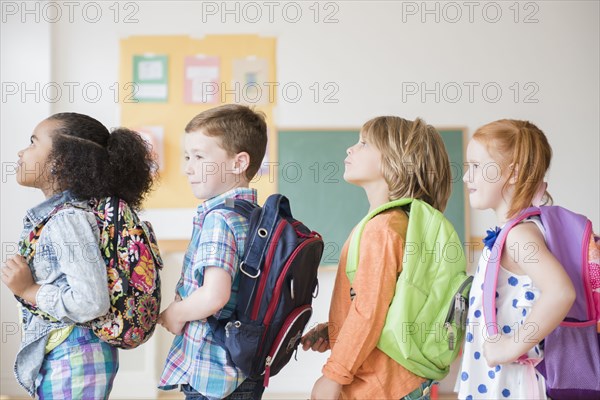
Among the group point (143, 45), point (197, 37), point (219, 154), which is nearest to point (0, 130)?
point (143, 45)

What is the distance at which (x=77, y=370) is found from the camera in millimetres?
1572

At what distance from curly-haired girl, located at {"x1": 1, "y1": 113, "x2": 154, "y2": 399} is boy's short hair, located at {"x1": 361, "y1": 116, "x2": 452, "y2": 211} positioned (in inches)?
28.2

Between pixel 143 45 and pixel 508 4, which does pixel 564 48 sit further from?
pixel 143 45

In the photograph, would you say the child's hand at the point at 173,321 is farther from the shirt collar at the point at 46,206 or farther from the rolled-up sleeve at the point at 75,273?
the shirt collar at the point at 46,206

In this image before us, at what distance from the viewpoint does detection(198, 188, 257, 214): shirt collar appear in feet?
5.78

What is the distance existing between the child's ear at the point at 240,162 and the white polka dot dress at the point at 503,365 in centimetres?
66

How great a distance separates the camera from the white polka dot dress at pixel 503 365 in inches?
60.2

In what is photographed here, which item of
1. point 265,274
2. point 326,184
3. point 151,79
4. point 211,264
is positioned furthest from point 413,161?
point 151,79

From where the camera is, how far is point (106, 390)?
162 cm

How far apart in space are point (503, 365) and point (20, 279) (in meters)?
1.12

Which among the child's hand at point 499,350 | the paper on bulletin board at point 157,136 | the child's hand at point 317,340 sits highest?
the paper on bulletin board at point 157,136

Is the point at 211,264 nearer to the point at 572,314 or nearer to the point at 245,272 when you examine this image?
the point at 245,272

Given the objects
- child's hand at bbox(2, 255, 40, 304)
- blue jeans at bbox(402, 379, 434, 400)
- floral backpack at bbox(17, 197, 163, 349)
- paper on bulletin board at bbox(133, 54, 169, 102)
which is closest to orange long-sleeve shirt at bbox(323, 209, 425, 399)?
blue jeans at bbox(402, 379, 434, 400)

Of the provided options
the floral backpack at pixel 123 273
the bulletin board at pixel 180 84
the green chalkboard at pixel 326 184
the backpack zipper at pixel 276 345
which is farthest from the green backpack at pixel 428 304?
the bulletin board at pixel 180 84
